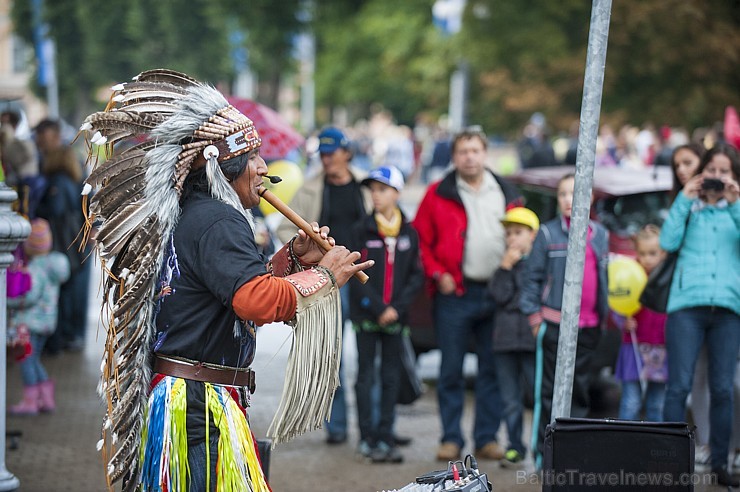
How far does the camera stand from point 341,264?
426cm

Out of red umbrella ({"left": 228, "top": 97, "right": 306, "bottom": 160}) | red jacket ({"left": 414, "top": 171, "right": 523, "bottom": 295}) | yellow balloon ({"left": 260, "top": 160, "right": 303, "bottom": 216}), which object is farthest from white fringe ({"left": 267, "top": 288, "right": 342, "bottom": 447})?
yellow balloon ({"left": 260, "top": 160, "right": 303, "bottom": 216})

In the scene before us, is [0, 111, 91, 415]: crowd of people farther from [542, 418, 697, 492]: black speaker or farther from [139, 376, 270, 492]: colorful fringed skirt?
[542, 418, 697, 492]: black speaker

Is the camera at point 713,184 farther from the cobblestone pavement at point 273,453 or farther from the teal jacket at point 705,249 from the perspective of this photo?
the cobblestone pavement at point 273,453

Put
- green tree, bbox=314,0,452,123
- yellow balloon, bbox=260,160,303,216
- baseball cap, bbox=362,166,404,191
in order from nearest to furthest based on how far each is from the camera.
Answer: baseball cap, bbox=362,166,404,191 < yellow balloon, bbox=260,160,303,216 < green tree, bbox=314,0,452,123

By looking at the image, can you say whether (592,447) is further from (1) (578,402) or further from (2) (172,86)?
(1) (578,402)

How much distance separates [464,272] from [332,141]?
1.23 metres

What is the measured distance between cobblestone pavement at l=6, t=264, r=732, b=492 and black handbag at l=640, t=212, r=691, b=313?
109 cm

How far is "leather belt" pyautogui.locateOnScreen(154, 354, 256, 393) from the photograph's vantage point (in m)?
4.19

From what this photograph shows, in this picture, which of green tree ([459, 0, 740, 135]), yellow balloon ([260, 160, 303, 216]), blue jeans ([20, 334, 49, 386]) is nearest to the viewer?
blue jeans ([20, 334, 49, 386])

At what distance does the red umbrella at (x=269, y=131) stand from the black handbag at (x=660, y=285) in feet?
12.3

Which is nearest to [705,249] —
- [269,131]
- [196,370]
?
[196,370]

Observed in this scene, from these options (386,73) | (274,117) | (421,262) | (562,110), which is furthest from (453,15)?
(421,262)

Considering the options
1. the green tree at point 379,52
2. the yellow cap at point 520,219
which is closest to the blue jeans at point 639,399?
the yellow cap at point 520,219

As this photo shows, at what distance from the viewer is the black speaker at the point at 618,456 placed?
14.8ft
